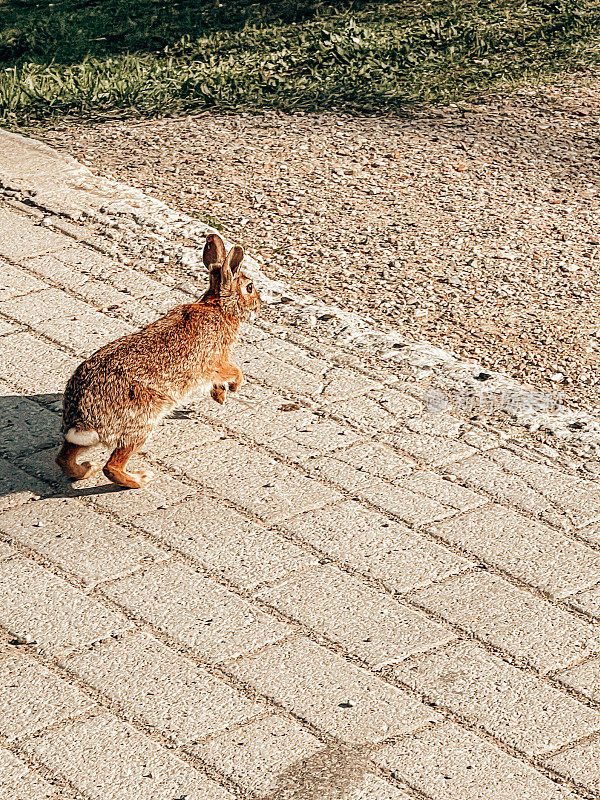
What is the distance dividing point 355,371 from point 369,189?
95.1 inches

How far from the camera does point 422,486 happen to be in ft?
16.3

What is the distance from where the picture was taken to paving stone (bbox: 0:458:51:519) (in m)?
4.83

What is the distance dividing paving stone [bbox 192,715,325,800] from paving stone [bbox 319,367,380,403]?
2.16 metres

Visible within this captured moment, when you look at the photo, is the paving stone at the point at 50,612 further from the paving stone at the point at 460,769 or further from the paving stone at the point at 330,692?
the paving stone at the point at 460,769

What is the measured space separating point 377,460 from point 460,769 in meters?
1.81

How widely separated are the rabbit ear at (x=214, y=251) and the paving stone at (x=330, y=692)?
84.0 inches

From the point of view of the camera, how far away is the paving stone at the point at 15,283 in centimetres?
638

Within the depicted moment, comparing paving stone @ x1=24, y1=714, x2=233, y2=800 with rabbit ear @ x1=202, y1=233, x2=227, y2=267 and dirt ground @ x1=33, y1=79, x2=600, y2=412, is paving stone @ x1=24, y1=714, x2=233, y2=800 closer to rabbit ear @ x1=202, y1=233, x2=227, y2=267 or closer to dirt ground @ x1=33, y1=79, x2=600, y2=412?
rabbit ear @ x1=202, y1=233, x2=227, y2=267

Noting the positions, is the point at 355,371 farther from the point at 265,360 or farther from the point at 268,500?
the point at 268,500

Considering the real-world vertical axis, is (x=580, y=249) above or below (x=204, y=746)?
above

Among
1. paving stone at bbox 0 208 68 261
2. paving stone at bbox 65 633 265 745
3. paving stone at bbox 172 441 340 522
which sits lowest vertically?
paving stone at bbox 65 633 265 745

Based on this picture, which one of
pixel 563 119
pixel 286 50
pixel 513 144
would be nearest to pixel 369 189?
pixel 513 144

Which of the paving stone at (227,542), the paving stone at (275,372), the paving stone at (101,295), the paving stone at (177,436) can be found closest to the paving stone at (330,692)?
the paving stone at (227,542)

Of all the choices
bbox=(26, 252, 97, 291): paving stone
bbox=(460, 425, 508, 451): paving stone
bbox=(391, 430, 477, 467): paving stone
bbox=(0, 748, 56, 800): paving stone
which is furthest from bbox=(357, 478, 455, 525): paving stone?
bbox=(26, 252, 97, 291): paving stone
